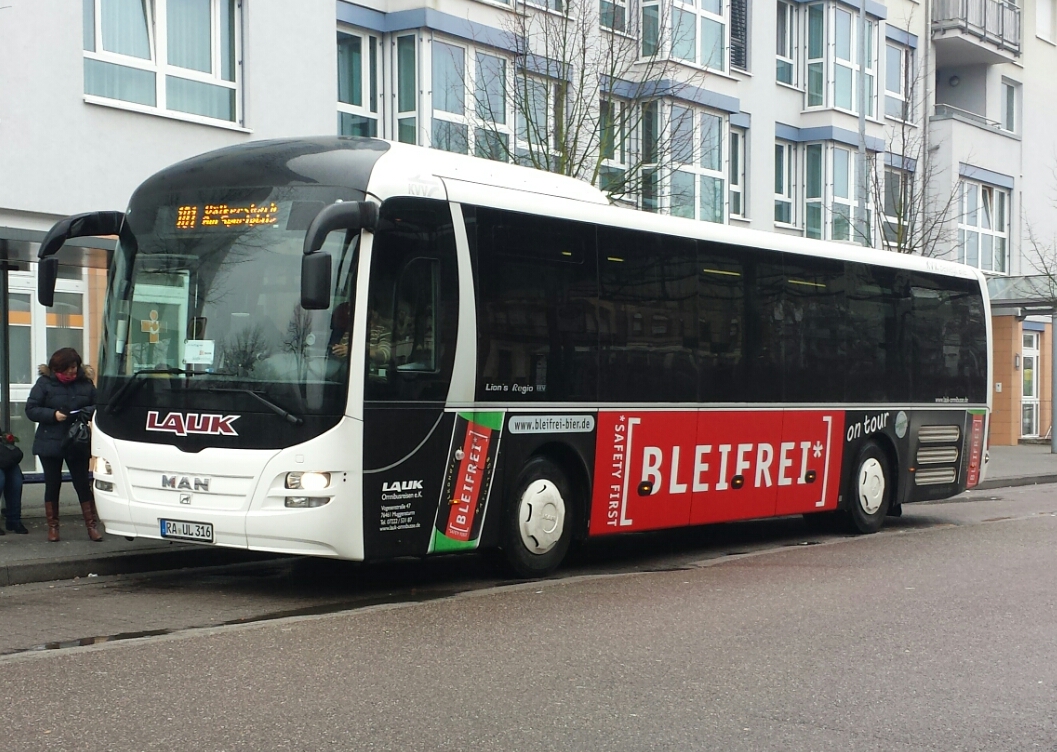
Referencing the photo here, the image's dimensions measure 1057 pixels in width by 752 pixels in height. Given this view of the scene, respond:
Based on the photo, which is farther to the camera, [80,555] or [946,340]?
[946,340]

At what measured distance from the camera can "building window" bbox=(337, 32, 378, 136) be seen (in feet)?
72.8

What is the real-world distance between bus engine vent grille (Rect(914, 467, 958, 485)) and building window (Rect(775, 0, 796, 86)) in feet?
58.3

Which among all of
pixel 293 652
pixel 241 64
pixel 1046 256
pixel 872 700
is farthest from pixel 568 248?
pixel 1046 256

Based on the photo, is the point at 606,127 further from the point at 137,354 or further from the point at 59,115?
the point at 137,354

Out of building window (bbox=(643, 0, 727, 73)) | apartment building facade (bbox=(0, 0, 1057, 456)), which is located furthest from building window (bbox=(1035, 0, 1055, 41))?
building window (bbox=(643, 0, 727, 73))

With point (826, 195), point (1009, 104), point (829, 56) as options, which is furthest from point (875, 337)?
point (1009, 104)

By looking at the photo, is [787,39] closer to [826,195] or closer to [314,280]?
[826,195]

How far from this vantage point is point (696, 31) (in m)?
28.6

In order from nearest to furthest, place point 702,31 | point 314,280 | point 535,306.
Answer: point 314,280 → point 535,306 → point 702,31

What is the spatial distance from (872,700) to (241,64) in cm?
1482

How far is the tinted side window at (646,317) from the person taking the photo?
1192 centimetres

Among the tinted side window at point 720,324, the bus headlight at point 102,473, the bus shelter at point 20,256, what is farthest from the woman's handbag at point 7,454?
the tinted side window at point 720,324

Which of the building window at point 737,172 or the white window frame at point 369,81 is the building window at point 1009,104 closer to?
the building window at point 737,172

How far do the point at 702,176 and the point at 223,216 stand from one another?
19846 mm
